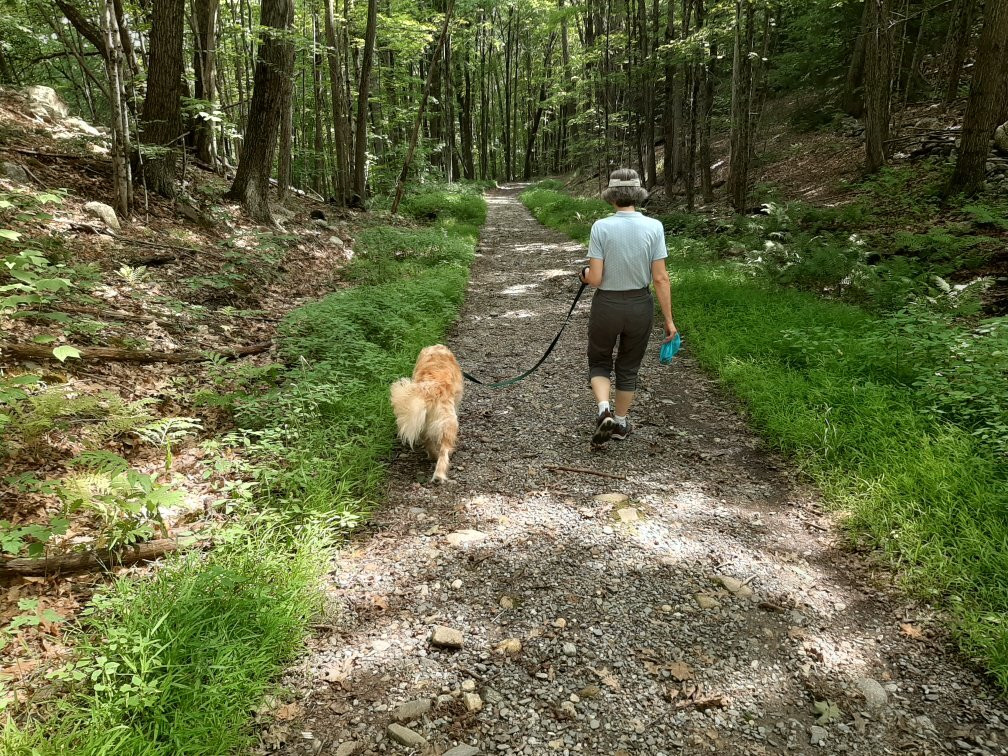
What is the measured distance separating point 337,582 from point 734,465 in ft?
10.7

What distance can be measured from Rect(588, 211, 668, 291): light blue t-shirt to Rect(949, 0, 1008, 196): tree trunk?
8487 millimetres

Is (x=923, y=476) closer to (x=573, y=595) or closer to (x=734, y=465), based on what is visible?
(x=734, y=465)

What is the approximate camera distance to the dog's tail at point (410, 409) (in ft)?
13.8

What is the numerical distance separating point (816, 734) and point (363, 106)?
628 inches

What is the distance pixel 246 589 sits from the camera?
2648 millimetres

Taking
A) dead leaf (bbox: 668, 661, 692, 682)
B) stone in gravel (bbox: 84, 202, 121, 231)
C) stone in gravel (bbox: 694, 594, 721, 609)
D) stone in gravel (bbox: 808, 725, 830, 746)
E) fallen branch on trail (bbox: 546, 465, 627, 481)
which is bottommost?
stone in gravel (bbox: 808, 725, 830, 746)

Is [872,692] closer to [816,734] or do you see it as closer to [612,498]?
[816,734]

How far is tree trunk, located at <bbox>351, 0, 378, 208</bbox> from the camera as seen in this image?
44.9 ft

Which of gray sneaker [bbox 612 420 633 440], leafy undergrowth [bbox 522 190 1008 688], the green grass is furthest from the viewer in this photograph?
Result: gray sneaker [bbox 612 420 633 440]

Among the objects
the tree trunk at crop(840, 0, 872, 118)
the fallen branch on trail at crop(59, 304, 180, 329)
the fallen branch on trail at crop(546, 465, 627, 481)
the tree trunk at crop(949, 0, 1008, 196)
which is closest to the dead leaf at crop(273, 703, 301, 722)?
the fallen branch on trail at crop(546, 465, 627, 481)

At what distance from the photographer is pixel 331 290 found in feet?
27.8

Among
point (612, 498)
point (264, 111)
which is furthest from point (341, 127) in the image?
point (612, 498)

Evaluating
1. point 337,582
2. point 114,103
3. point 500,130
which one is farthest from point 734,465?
point 500,130

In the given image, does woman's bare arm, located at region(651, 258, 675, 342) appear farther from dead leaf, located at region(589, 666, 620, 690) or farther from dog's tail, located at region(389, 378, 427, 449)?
dead leaf, located at region(589, 666, 620, 690)
